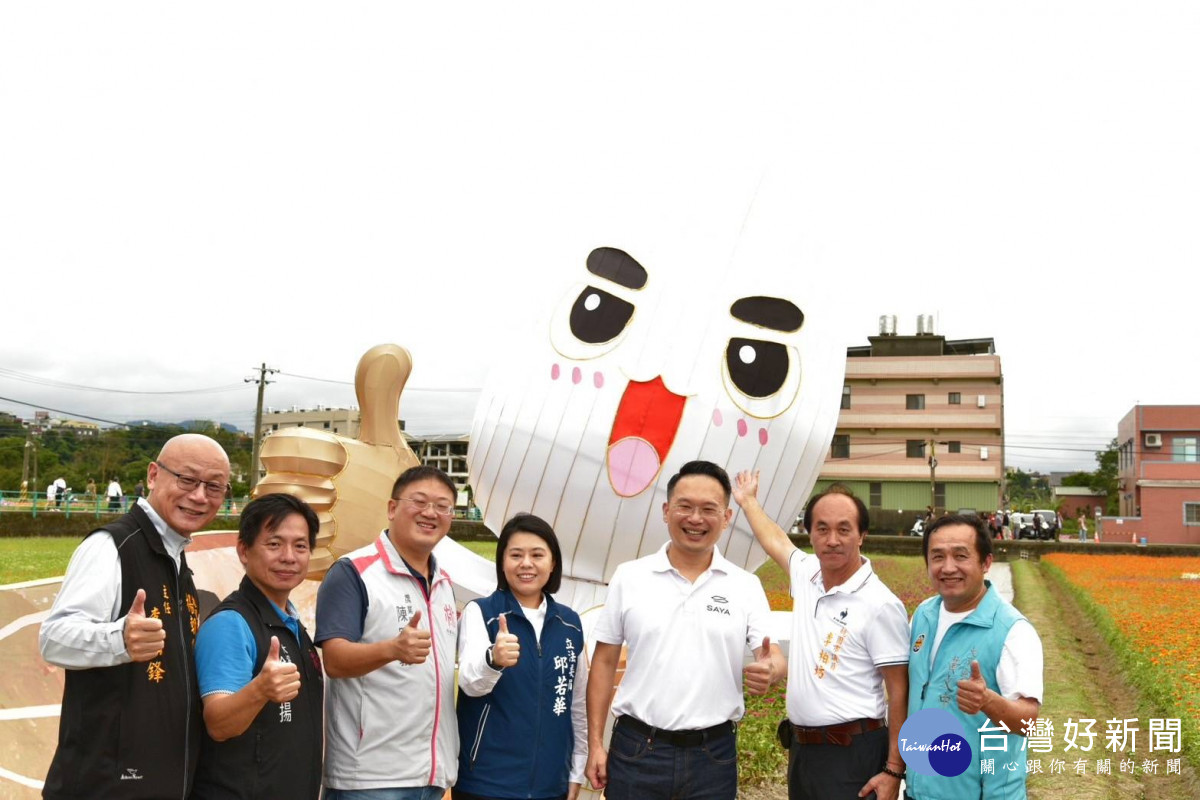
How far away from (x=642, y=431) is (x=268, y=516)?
2.66 meters

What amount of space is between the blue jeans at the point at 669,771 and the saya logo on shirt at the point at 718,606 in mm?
394

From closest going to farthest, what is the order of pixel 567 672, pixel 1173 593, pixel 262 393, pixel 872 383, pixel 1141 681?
pixel 567 672 → pixel 1141 681 → pixel 1173 593 → pixel 262 393 → pixel 872 383

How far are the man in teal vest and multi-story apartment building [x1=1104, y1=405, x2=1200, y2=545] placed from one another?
34.2m

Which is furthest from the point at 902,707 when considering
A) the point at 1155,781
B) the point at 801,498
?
the point at 1155,781

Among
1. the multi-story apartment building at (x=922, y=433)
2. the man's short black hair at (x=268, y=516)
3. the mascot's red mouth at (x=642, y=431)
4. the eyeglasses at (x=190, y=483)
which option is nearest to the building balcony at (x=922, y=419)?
the multi-story apartment building at (x=922, y=433)

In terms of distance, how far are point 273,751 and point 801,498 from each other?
→ 352 cm

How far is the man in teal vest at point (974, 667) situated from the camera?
2.95 m

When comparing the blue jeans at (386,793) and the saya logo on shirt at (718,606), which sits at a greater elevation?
the saya logo on shirt at (718,606)

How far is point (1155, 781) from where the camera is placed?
21.3 feet

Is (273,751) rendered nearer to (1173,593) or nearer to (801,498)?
(801,498)

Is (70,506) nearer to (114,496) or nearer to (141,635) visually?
(114,496)

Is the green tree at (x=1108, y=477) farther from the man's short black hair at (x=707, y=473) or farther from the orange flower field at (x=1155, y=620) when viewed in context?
the man's short black hair at (x=707, y=473)

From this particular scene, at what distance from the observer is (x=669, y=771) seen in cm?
310

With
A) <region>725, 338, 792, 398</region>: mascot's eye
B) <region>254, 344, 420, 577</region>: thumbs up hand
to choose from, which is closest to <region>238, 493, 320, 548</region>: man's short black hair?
<region>254, 344, 420, 577</region>: thumbs up hand
